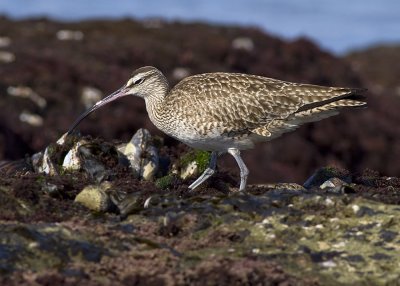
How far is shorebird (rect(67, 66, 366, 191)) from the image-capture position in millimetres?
12109

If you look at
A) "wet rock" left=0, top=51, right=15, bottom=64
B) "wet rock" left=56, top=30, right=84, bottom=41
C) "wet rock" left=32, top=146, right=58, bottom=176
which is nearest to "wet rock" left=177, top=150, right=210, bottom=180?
"wet rock" left=32, top=146, right=58, bottom=176

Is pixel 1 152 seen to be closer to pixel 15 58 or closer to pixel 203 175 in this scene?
pixel 15 58

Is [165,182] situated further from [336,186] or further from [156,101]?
[336,186]

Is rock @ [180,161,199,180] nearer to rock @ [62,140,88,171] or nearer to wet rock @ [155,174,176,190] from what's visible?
Result: wet rock @ [155,174,176,190]

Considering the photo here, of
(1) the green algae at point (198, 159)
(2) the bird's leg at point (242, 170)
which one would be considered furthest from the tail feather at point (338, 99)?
(1) the green algae at point (198, 159)

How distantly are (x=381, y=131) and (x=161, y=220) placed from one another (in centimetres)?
2584

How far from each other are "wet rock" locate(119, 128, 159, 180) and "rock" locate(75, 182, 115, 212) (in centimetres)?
276

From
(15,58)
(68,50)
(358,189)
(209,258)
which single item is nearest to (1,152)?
(15,58)

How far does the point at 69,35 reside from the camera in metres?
41.4

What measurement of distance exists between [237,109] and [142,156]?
1.51 metres

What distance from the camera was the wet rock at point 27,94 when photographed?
28891 millimetres

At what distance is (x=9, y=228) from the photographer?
28.5 ft

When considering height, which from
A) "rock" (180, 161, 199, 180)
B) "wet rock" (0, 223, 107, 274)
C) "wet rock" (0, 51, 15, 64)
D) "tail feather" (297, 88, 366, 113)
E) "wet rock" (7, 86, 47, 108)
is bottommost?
"wet rock" (7, 86, 47, 108)

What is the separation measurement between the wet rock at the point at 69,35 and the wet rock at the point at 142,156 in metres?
27.4
